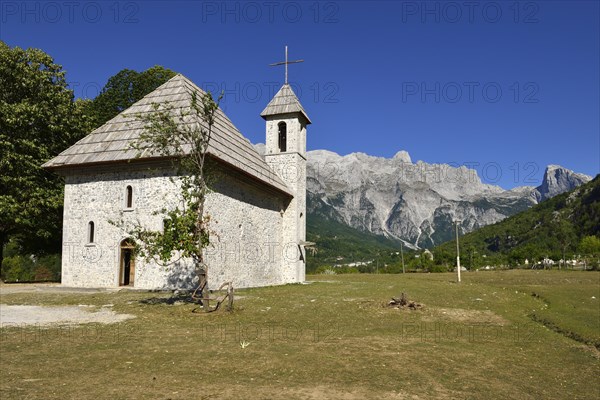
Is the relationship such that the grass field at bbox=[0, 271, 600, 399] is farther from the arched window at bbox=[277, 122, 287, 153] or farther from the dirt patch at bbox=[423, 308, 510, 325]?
the arched window at bbox=[277, 122, 287, 153]

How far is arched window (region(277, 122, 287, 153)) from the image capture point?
34094 mm

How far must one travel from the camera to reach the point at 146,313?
1404 centimetres

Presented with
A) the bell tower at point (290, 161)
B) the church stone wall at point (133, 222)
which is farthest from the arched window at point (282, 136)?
the church stone wall at point (133, 222)

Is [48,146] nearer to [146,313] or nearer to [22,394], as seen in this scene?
[146,313]

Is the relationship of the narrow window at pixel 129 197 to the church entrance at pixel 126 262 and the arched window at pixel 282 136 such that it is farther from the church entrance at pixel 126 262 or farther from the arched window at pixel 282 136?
the arched window at pixel 282 136

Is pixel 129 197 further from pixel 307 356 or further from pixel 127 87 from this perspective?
pixel 127 87

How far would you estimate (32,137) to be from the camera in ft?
89.4

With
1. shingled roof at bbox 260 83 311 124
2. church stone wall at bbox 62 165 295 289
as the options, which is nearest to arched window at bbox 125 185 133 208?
church stone wall at bbox 62 165 295 289

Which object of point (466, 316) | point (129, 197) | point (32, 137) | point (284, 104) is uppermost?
point (284, 104)

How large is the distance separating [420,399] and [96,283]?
757 inches

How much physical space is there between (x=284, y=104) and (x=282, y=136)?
2.44 metres

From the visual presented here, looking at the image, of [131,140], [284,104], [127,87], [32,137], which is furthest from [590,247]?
[32,137]

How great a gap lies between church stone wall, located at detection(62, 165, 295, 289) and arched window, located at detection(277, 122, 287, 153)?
32.0ft

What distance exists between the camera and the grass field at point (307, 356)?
22.1 ft
